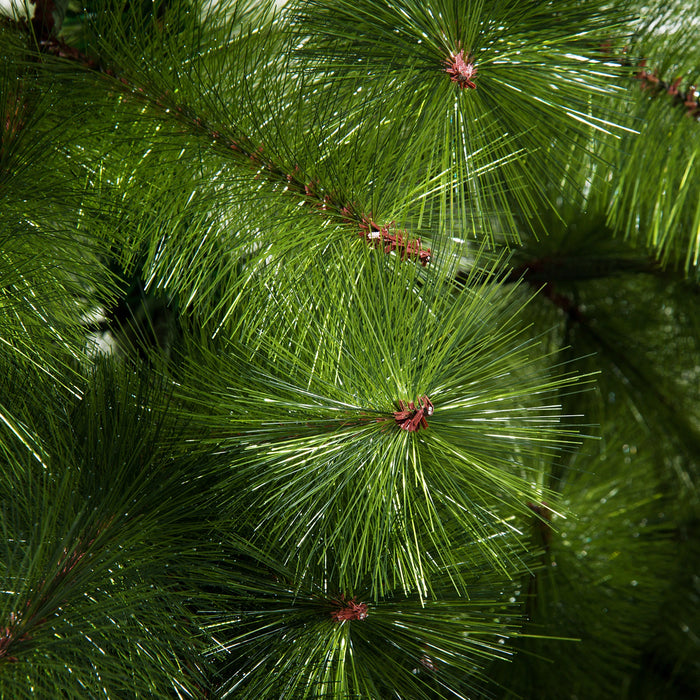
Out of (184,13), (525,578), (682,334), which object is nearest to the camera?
(184,13)

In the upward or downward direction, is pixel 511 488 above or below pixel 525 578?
above

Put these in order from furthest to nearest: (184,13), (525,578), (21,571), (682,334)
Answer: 1. (682,334)
2. (525,578)
3. (184,13)
4. (21,571)

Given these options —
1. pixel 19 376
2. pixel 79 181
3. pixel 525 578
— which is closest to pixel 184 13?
pixel 79 181

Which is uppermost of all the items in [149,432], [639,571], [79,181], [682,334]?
[79,181]

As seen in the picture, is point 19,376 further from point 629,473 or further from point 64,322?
point 629,473

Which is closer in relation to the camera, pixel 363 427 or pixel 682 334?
pixel 363 427

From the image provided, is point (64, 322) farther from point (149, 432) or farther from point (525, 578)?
point (525, 578)
